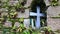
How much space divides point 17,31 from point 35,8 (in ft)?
1.77

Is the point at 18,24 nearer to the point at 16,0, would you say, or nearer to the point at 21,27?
the point at 21,27

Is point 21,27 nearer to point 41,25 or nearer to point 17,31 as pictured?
point 17,31

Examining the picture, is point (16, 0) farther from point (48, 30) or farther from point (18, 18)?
point (48, 30)

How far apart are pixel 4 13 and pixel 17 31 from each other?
41 centimetres

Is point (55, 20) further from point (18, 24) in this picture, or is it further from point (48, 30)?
point (18, 24)

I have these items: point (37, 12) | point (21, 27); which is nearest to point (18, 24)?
point (21, 27)

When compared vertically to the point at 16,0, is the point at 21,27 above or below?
below

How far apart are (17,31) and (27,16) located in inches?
12.8

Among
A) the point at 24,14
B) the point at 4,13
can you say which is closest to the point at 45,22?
the point at 24,14

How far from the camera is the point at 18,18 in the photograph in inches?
173

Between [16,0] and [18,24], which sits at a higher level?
[16,0]

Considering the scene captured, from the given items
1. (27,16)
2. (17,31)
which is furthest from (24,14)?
(17,31)

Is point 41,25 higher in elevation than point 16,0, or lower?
lower

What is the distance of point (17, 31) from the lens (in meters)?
4.35
